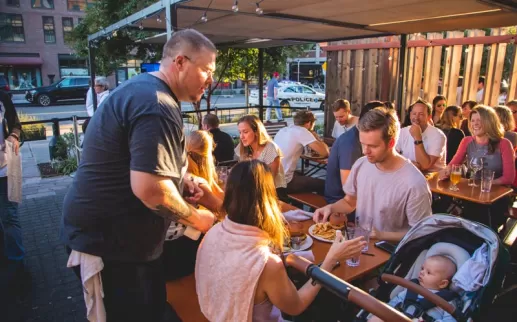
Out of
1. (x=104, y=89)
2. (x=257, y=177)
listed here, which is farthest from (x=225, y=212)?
(x=104, y=89)

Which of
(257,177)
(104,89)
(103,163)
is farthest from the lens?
(104,89)

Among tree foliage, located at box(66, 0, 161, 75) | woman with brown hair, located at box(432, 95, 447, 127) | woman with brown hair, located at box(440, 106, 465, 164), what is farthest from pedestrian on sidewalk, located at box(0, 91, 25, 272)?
woman with brown hair, located at box(432, 95, 447, 127)

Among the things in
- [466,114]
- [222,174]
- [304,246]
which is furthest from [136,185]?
[466,114]

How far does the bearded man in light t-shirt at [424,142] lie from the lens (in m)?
4.42

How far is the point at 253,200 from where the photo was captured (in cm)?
172

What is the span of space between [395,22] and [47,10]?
33.1 meters

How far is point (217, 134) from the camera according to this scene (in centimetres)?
527

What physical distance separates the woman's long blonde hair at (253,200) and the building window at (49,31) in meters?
35.9

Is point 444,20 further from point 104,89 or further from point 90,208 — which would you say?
point 104,89

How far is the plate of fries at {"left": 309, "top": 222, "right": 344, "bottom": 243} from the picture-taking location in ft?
8.13

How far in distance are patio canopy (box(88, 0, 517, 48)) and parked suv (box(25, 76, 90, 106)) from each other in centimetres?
1866

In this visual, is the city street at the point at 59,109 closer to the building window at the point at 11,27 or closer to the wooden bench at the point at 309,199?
the building window at the point at 11,27

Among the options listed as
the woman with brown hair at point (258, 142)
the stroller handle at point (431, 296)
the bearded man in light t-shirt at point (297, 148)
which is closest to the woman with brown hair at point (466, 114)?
the bearded man in light t-shirt at point (297, 148)

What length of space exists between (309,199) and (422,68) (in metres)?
5.43
